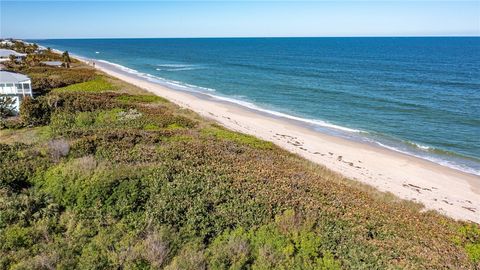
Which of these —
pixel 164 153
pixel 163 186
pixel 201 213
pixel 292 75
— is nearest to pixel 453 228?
pixel 201 213

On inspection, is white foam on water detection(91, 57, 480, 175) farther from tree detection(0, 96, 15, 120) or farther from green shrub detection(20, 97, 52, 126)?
tree detection(0, 96, 15, 120)

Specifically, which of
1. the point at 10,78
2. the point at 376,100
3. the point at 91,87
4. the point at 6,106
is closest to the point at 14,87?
the point at 10,78

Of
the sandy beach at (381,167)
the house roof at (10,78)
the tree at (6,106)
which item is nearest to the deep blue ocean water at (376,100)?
the sandy beach at (381,167)

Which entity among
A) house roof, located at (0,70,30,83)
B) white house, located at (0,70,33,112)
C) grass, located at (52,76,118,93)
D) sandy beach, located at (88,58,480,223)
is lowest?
sandy beach, located at (88,58,480,223)

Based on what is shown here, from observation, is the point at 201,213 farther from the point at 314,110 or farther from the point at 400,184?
the point at 314,110

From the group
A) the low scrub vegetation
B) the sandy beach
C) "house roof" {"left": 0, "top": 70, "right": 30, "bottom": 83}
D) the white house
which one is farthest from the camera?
"house roof" {"left": 0, "top": 70, "right": 30, "bottom": 83}

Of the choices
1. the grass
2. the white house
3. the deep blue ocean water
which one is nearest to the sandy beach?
the deep blue ocean water

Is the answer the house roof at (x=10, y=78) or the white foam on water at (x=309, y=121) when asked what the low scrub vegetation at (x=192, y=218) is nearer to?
the white foam on water at (x=309, y=121)
